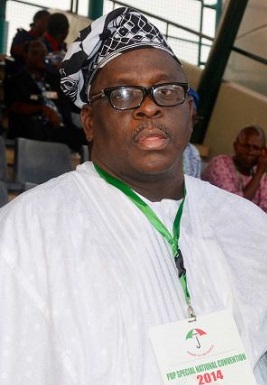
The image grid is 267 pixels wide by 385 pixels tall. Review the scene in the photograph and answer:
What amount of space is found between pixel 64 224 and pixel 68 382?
345mm

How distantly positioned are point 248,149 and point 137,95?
4.26 meters

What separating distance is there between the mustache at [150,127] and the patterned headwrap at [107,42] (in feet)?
0.60

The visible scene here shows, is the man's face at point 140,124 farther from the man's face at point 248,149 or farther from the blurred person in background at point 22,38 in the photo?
the blurred person in background at point 22,38

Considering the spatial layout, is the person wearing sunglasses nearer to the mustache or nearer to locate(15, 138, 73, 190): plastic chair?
the mustache

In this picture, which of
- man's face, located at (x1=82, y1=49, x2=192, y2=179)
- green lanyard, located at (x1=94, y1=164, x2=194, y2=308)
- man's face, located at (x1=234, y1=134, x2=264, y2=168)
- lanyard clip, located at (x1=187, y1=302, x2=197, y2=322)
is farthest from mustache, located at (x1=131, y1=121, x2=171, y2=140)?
man's face, located at (x1=234, y1=134, x2=264, y2=168)

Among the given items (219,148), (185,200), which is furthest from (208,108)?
(185,200)

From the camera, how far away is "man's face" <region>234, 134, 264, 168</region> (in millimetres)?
6129

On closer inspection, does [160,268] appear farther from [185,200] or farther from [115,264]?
[185,200]

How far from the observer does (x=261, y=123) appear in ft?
29.7

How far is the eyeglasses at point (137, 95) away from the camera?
6.51 ft

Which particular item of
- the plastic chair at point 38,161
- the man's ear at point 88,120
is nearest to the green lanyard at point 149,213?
the man's ear at point 88,120

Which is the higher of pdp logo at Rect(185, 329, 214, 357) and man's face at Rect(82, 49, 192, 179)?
man's face at Rect(82, 49, 192, 179)

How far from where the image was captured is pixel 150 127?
1956 mm

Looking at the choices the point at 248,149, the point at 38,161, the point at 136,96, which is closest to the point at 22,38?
the point at 38,161
